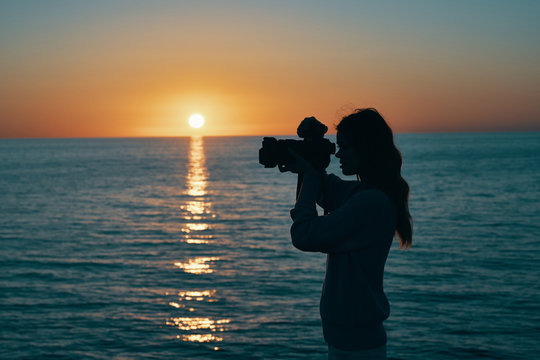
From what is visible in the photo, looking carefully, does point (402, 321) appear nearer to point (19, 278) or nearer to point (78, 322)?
point (78, 322)

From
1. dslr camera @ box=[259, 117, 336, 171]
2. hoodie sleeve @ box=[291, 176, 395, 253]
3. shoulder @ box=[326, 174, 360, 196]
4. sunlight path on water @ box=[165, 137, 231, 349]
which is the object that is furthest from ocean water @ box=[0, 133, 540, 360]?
hoodie sleeve @ box=[291, 176, 395, 253]

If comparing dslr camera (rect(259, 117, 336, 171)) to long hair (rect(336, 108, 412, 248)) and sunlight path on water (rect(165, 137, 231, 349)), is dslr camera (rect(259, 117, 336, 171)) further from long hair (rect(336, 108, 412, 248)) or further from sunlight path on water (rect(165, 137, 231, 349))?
sunlight path on water (rect(165, 137, 231, 349))

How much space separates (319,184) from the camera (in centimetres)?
262

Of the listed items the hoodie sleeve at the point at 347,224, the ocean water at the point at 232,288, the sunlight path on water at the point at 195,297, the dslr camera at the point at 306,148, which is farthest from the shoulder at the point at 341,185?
the sunlight path on water at the point at 195,297

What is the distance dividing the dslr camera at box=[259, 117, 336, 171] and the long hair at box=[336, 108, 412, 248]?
15 centimetres

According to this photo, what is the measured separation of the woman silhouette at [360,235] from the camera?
96.7 inches

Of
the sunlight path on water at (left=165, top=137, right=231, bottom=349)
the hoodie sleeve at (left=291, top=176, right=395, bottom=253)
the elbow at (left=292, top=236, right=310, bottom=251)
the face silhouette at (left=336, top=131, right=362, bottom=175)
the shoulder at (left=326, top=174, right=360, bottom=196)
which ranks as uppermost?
the face silhouette at (left=336, top=131, right=362, bottom=175)

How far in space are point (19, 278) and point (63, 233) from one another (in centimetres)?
1078

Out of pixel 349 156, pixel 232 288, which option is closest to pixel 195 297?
pixel 232 288

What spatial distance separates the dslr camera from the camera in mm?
2723

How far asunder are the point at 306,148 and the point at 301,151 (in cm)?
3

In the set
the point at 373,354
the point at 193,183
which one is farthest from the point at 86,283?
the point at 193,183

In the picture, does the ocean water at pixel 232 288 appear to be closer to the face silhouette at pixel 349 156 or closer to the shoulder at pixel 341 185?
the shoulder at pixel 341 185

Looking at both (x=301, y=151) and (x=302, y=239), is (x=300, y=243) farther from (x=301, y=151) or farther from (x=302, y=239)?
(x=301, y=151)
